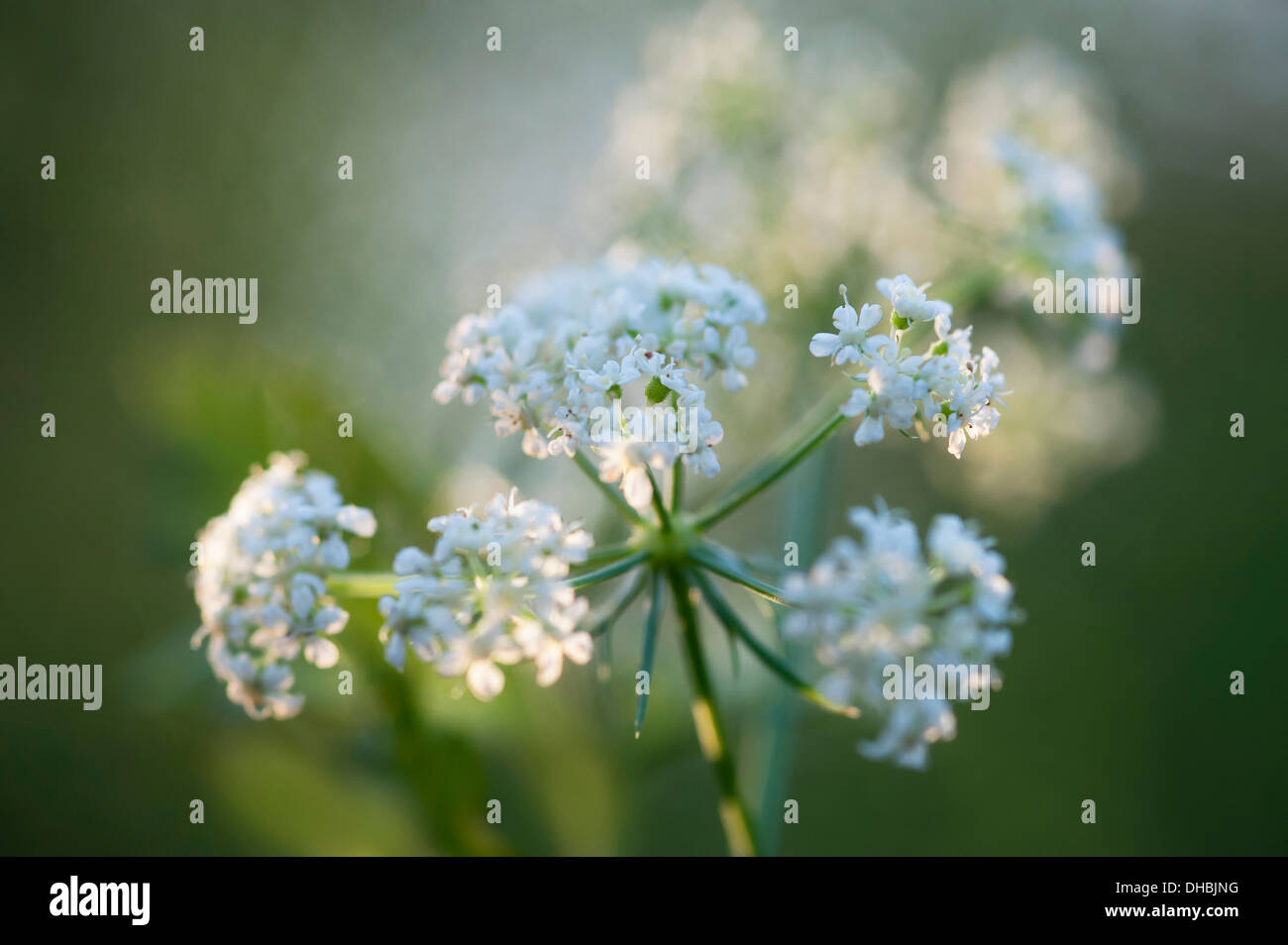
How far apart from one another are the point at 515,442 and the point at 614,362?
49.1 inches

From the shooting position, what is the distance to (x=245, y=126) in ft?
20.6

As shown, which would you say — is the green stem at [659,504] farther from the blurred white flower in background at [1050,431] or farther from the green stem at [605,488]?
the blurred white flower in background at [1050,431]

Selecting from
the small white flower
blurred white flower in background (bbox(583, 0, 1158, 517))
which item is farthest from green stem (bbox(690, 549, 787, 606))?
blurred white flower in background (bbox(583, 0, 1158, 517))

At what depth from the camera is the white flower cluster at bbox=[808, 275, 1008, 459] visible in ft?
5.67

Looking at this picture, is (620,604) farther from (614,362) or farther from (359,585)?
(359,585)

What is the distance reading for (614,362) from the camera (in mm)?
1746

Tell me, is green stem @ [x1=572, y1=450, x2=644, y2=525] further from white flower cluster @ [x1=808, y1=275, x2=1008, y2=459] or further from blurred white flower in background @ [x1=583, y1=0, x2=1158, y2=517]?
blurred white flower in background @ [x1=583, y1=0, x2=1158, y2=517]

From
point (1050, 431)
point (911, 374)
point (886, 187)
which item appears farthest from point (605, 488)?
point (1050, 431)

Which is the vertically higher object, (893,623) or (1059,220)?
(1059,220)

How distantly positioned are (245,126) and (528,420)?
555 centimetres

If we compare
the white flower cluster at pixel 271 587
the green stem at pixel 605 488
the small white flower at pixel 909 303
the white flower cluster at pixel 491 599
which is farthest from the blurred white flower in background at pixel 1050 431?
the white flower cluster at pixel 271 587

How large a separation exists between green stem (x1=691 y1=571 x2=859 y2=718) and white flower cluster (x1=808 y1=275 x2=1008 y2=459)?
15.6 inches

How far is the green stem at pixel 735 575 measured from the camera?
1634mm

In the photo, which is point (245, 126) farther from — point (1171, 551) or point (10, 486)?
point (1171, 551)
